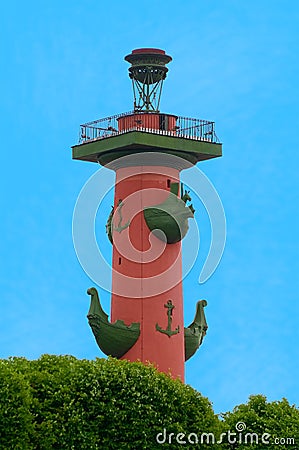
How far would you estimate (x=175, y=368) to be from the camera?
126 feet

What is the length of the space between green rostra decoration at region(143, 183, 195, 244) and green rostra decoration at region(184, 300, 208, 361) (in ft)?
7.79

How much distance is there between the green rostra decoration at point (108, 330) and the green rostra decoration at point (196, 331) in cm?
183

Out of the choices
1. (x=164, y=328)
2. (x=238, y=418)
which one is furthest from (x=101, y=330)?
(x=238, y=418)

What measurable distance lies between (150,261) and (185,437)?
5.38m

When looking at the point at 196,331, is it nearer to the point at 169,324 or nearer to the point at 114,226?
the point at 169,324

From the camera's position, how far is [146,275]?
38.5m

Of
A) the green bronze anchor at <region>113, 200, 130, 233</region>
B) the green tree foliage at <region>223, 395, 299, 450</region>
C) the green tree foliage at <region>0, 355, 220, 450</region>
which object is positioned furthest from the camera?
the green bronze anchor at <region>113, 200, 130, 233</region>

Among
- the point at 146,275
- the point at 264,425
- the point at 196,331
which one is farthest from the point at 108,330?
the point at 264,425

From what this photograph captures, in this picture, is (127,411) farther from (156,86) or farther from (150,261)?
(156,86)

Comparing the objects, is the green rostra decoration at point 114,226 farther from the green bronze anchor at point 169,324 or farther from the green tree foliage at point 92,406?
the green tree foliage at point 92,406

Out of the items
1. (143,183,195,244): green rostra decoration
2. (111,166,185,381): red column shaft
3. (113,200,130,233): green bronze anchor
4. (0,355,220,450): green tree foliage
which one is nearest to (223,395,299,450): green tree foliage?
(0,355,220,450): green tree foliage

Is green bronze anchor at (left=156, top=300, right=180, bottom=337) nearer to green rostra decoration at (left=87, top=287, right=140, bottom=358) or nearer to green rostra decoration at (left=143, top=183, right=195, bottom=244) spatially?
green rostra decoration at (left=87, top=287, right=140, bottom=358)

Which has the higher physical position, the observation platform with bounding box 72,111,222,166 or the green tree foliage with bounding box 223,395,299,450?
the observation platform with bounding box 72,111,222,166

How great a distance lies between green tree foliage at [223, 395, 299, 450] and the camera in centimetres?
3641
